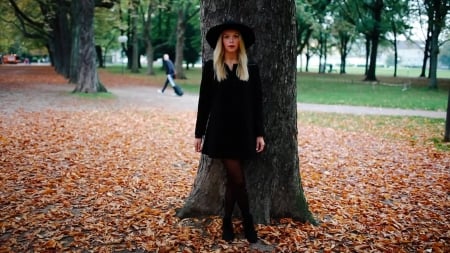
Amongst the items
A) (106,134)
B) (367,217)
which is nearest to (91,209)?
(367,217)

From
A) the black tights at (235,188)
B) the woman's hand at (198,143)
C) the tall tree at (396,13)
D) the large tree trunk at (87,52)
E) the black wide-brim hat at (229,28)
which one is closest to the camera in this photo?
the black wide-brim hat at (229,28)

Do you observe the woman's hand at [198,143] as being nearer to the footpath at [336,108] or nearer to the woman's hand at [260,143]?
the woman's hand at [260,143]

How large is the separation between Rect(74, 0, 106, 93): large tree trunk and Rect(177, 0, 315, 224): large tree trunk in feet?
48.6

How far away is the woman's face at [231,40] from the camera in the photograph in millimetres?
3631

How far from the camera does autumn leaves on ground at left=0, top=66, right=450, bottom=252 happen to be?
394 centimetres

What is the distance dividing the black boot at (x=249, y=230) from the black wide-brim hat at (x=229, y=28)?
5.49 ft

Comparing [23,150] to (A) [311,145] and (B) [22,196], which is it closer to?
(B) [22,196]

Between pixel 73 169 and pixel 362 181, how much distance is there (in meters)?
4.65

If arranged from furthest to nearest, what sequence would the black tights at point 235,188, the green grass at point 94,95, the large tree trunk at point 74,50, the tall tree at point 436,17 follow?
the tall tree at point 436,17 < the large tree trunk at point 74,50 < the green grass at point 94,95 < the black tights at point 235,188

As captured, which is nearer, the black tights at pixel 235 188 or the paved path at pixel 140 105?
the black tights at pixel 235 188

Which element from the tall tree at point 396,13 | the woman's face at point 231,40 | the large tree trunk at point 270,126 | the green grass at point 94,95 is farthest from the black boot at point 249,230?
the tall tree at point 396,13

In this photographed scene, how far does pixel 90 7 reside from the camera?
17.2 metres

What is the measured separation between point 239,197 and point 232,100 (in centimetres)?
96

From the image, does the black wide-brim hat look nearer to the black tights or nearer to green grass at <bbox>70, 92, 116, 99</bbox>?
the black tights
